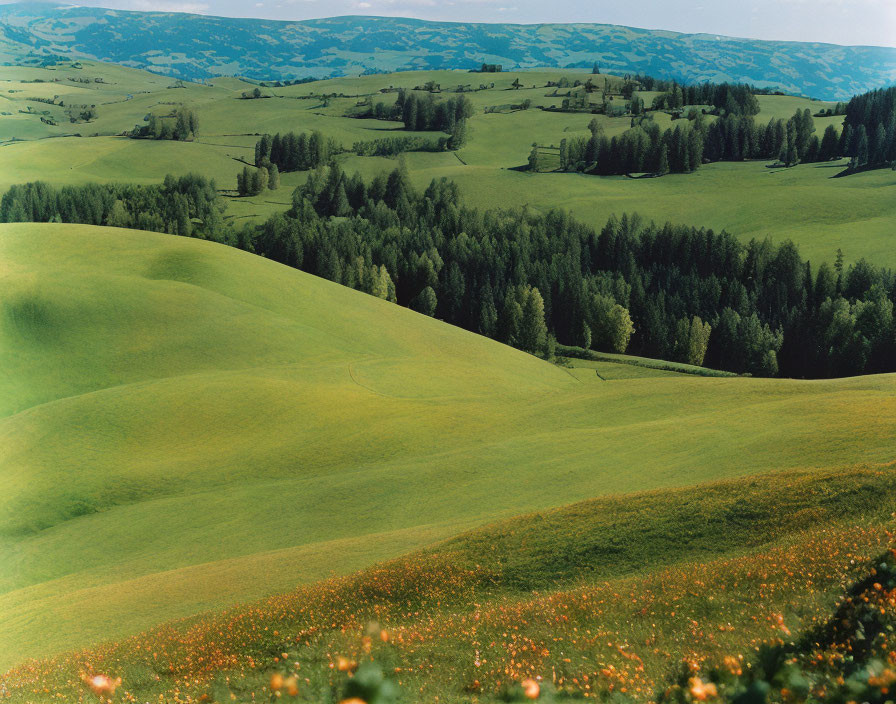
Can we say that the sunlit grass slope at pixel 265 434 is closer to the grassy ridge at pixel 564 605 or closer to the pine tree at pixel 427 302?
the grassy ridge at pixel 564 605

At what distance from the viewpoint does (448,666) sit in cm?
1639

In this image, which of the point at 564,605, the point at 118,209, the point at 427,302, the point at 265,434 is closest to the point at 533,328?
the point at 427,302

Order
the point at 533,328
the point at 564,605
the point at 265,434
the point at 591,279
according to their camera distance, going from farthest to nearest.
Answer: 1. the point at 591,279
2. the point at 533,328
3. the point at 265,434
4. the point at 564,605

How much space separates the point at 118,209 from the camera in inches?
7092

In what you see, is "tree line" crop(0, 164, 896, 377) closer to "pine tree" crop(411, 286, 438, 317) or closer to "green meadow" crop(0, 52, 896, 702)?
"pine tree" crop(411, 286, 438, 317)

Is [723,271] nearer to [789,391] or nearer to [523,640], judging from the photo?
[789,391]

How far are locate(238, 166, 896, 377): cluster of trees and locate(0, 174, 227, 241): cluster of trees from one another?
14.4 meters

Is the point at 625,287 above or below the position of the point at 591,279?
below

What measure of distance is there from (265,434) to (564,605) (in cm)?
5586

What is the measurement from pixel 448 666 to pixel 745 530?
19.1 metres

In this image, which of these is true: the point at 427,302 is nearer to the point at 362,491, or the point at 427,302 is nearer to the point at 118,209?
the point at 118,209

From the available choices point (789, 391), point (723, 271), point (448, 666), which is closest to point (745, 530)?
point (448, 666)

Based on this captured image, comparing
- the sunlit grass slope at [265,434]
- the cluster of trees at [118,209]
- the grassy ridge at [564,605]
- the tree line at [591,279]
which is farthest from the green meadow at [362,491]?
the cluster of trees at [118,209]

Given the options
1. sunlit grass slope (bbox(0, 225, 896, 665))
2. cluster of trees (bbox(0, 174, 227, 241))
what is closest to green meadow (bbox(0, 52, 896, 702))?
sunlit grass slope (bbox(0, 225, 896, 665))
